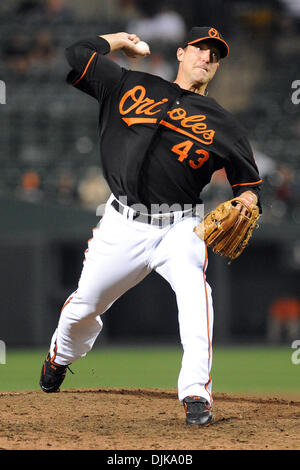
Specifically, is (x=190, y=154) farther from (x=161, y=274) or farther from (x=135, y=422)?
(x=135, y=422)

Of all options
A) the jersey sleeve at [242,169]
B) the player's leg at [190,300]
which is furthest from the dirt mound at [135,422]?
the jersey sleeve at [242,169]

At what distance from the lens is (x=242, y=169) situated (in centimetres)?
397

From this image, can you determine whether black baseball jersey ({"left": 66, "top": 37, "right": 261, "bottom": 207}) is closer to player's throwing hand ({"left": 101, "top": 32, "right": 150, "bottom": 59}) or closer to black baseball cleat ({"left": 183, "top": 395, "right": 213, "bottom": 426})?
player's throwing hand ({"left": 101, "top": 32, "right": 150, "bottom": 59})

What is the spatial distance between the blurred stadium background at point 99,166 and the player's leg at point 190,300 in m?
4.25

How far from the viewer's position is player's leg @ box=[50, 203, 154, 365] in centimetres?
399

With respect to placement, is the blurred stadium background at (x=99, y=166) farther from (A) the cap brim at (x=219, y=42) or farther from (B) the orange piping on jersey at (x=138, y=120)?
(A) the cap brim at (x=219, y=42)

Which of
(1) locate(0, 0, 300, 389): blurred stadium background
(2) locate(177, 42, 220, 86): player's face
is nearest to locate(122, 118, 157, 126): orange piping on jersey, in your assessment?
(2) locate(177, 42, 220, 86): player's face

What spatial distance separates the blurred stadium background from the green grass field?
1.50ft

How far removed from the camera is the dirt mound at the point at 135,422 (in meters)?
3.37

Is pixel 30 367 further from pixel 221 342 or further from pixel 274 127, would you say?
pixel 274 127

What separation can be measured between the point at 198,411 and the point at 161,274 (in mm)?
725

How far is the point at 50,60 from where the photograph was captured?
1263 cm

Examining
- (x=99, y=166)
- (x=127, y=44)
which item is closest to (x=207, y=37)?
(x=127, y=44)
